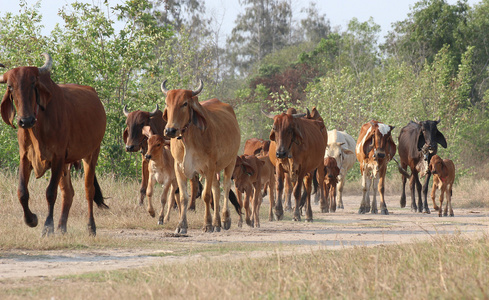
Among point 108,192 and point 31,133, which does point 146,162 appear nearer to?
point 108,192

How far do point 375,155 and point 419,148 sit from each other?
7.30ft

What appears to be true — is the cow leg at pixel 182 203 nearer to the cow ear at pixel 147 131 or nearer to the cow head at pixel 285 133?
the cow ear at pixel 147 131

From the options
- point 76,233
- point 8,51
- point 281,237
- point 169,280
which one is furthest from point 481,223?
point 8,51

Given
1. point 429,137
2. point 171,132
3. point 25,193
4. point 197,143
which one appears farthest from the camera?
point 429,137

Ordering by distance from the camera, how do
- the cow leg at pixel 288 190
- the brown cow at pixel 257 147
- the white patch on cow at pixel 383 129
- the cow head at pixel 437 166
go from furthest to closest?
1. the white patch on cow at pixel 383 129
2. the brown cow at pixel 257 147
3. the cow head at pixel 437 166
4. the cow leg at pixel 288 190

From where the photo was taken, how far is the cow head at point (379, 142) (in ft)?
68.1

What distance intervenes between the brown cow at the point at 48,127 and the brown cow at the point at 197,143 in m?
1.32

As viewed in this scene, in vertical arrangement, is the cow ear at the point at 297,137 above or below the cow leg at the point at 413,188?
above

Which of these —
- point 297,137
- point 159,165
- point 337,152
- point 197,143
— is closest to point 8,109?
point 197,143

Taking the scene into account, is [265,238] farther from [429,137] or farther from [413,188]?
[413,188]

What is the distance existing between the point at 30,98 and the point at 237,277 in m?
4.59

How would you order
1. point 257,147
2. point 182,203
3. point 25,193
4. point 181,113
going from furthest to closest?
1. point 257,147
2. point 182,203
3. point 181,113
4. point 25,193

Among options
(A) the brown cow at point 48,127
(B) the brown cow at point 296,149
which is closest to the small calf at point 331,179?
(B) the brown cow at point 296,149

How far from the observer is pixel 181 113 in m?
12.2
